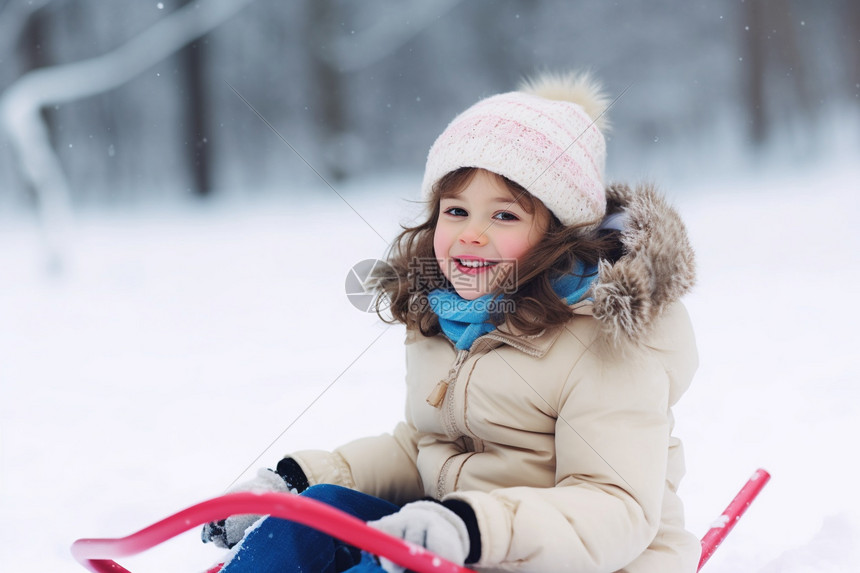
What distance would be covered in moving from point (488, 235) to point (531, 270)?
0.07 meters

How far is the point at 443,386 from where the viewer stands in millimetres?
979

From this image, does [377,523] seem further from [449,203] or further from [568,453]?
[449,203]

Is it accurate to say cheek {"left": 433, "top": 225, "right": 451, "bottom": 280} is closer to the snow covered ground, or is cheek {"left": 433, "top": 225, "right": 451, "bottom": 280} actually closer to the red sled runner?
the snow covered ground

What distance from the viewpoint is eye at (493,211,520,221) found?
0.97 meters

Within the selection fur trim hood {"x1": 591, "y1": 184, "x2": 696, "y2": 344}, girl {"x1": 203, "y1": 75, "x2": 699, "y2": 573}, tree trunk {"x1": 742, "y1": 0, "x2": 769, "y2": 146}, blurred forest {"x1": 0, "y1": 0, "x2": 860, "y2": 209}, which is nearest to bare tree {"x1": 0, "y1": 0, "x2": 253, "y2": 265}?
blurred forest {"x1": 0, "y1": 0, "x2": 860, "y2": 209}

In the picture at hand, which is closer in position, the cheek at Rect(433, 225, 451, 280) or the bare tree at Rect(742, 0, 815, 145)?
the cheek at Rect(433, 225, 451, 280)

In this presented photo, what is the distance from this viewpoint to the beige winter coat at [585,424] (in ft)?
2.55

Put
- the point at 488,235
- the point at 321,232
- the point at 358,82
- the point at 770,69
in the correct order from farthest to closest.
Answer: the point at 358,82 → the point at 770,69 → the point at 321,232 → the point at 488,235

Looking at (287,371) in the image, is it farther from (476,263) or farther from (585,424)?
(585,424)

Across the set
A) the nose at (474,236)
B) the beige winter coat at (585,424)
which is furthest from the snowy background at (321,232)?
the beige winter coat at (585,424)

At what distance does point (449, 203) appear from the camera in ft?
3.29

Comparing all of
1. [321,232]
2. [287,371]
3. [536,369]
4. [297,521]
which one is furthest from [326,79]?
[297,521]

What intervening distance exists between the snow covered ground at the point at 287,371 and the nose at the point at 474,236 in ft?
0.92

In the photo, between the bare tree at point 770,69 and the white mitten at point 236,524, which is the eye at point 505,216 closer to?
the white mitten at point 236,524
